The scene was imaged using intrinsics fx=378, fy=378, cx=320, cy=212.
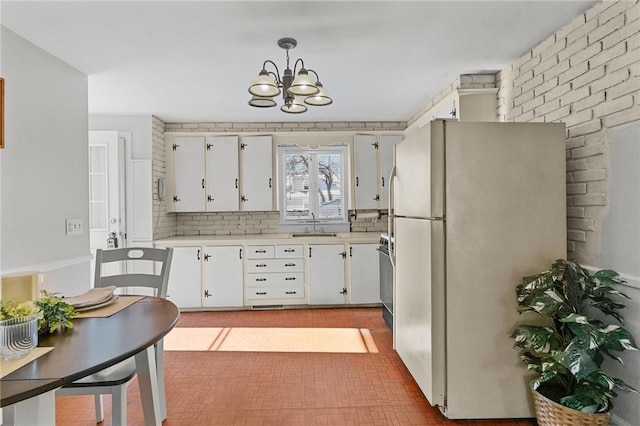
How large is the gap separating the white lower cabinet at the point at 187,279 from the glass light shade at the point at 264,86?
2.65m

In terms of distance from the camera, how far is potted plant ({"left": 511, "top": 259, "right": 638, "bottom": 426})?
5.62 ft

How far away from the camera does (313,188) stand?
16.6 feet

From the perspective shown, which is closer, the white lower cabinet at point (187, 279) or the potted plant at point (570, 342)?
the potted plant at point (570, 342)

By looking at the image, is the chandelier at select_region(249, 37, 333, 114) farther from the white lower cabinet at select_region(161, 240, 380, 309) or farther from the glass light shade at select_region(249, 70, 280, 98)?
the white lower cabinet at select_region(161, 240, 380, 309)

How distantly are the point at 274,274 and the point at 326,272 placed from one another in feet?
2.04

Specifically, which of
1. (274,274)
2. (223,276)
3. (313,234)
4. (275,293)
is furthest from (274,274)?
(313,234)

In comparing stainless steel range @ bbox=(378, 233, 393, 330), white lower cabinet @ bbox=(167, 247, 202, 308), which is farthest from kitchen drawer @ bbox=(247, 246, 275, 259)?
stainless steel range @ bbox=(378, 233, 393, 330)

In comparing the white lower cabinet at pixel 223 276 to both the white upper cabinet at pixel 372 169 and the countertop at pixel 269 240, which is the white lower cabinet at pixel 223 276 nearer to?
the countertop at pixel 269 240

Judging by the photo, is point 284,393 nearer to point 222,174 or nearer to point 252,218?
point 252,218

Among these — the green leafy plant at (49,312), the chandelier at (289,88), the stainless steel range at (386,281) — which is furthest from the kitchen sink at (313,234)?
the green leafy plant at (49,312)

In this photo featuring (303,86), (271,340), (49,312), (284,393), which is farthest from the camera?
(271,340)

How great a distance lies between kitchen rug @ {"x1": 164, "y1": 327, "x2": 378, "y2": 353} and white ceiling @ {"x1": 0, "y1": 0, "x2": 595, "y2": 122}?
7.51ft

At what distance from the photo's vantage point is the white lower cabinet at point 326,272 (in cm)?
452

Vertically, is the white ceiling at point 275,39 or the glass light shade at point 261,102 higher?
the white ceiling at point 275,39
